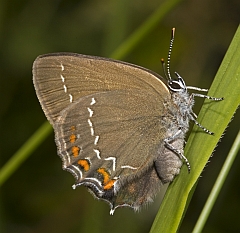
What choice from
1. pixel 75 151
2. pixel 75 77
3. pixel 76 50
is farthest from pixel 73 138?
pixel 76 50

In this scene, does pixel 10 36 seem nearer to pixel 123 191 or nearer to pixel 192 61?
pixel 192 61

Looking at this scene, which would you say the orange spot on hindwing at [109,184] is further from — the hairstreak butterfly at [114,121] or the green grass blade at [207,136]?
the green grass blade at [207,136]

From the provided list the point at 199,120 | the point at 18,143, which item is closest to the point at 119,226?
the point at 18,143

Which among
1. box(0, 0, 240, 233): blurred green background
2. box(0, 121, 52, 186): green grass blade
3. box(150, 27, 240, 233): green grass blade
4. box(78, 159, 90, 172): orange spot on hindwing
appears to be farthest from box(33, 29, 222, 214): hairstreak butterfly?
box(0, 0, 240, 233): blurred green background

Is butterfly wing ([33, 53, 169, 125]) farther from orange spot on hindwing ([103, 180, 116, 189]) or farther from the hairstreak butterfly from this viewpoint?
orange spot on hindwing ([103, 180, 116, 189])

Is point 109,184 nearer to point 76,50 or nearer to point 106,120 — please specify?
point 106,120

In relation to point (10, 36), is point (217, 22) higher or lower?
higher

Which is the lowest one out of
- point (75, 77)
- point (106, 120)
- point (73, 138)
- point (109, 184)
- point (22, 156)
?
point (22, 156)

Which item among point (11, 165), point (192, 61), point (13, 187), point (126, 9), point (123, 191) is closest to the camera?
point (123, 191)
